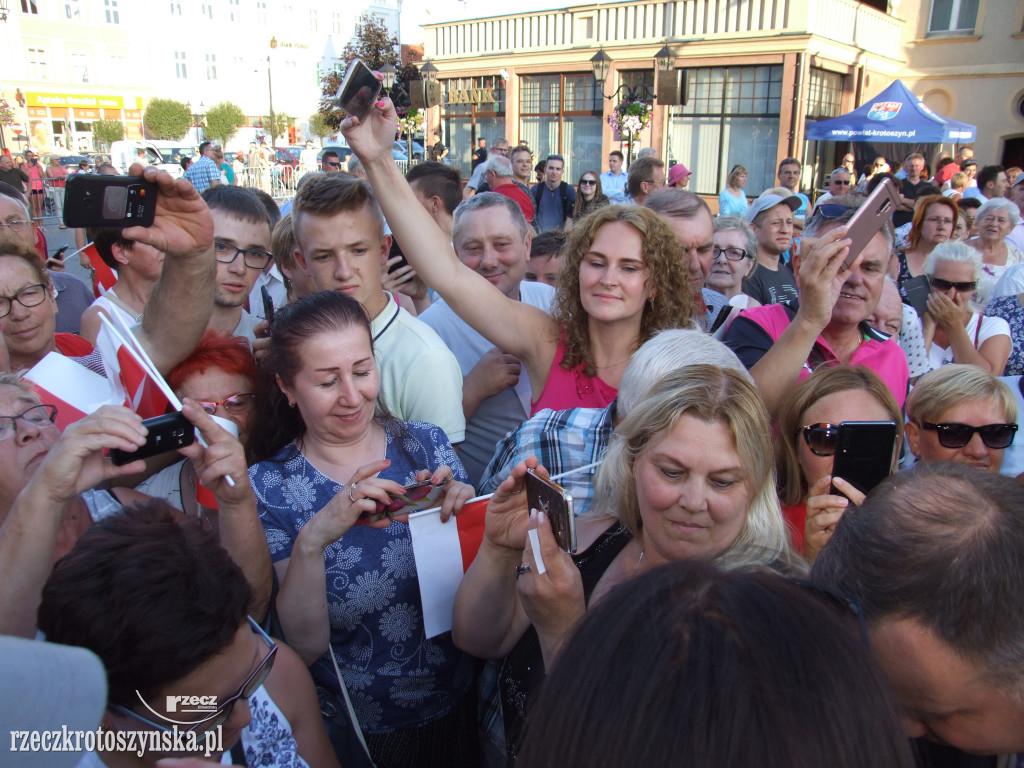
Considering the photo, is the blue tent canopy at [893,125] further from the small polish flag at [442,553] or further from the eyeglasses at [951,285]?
the small polish flag at [442,553]

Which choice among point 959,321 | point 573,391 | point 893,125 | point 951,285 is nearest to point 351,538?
point 573,391

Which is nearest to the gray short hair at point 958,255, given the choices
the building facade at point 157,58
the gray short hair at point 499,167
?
the gray short hair at point 499,167

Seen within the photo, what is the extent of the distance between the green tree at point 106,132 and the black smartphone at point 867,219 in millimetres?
43266

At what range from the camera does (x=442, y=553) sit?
5.65 ft

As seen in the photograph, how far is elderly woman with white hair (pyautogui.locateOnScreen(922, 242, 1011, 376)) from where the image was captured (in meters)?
3.30

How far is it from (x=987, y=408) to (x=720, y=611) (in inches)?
77.5

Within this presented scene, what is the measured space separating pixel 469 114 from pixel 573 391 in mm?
21988

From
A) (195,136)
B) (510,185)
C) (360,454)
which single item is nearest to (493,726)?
(360,454)

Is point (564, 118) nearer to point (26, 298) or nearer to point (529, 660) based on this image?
point (26, 298)

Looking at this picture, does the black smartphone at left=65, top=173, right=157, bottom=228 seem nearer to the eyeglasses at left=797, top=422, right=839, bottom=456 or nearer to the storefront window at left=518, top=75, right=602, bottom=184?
the eyeglasses at left=797, top=422, right=839, bottom=456

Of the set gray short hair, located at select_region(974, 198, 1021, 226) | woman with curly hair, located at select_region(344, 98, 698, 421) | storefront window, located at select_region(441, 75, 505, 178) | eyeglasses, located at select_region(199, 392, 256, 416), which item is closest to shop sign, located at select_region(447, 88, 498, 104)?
storefront window, located at select_region(441, 75, 505, 178)

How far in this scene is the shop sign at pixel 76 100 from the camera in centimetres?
3850

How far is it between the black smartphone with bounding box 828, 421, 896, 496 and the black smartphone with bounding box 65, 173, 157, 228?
1.83 m

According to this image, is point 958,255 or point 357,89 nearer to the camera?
point 357,89
